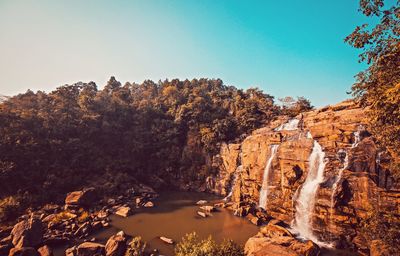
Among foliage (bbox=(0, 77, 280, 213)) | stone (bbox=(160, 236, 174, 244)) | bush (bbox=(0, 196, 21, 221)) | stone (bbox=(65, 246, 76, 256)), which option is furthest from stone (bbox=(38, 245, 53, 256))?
foliage (bbox=(0, 77, 280, 213))

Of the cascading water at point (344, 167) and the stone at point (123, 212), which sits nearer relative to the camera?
the cascading water at point (344, 167)

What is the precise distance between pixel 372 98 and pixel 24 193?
3285 cm

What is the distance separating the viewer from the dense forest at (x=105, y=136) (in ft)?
83.6

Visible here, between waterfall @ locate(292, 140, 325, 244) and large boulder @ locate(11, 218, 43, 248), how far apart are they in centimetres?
2164

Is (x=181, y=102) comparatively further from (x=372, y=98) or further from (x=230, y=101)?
(x=372, y=98)

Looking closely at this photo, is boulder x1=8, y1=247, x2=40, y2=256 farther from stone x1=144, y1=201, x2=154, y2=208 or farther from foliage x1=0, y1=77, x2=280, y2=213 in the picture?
stone x1=144, y1=201, x2=154, y2=208

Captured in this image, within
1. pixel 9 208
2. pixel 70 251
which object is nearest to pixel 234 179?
pixel 70 251

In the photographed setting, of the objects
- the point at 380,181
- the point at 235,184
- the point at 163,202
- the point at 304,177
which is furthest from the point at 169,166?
the point at 380,181

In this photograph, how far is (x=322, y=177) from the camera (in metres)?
18.3

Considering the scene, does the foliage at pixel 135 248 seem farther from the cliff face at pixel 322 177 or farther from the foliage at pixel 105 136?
the foliage at pixel 105 136

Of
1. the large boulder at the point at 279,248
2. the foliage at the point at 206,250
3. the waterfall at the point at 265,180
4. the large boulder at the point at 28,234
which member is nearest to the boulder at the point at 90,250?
the large boulder at the point at 28,234

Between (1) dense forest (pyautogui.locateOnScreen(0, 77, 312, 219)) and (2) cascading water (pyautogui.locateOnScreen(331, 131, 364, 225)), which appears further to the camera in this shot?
(1) dense forest (pyautogui.locateOnScreen(0, 77, 312, 219))

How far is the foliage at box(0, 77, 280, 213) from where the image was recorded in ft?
84.5

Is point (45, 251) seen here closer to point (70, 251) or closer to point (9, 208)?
point (70, 251)
